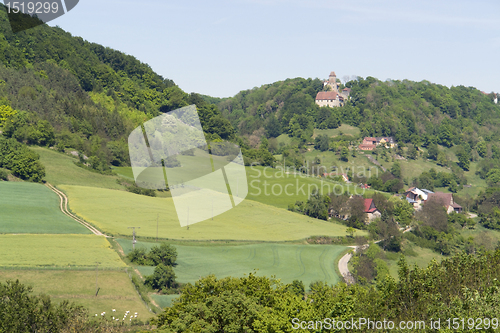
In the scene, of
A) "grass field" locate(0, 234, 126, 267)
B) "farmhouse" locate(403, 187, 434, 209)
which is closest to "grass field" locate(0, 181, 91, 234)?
"grass field" locate(0, 234, 126, 267)

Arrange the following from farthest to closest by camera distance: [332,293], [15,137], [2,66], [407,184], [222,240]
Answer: [407,184], [2,66], [15,137], [222,240], [332,293]

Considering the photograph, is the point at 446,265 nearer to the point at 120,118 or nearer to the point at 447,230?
the point at 447,230

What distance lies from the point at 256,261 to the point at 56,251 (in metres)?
22.8

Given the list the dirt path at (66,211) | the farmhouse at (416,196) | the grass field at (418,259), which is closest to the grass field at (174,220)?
the dirt path at (66,211)

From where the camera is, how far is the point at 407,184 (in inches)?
6339

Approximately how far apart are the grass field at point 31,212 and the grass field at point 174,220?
297cm

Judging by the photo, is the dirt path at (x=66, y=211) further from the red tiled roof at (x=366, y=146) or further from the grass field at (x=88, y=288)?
the red tiled roof at (x=366, y=146)

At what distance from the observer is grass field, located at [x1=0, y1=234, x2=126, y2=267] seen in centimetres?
4181

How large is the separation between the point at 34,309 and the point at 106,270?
630 inches

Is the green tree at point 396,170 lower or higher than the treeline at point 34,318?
lower

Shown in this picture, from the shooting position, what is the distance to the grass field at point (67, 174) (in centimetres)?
7812

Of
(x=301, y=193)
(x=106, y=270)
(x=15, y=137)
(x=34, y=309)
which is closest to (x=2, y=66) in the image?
(x=15, y=137)

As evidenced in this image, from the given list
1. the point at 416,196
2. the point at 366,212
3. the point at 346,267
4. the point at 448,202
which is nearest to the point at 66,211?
the point at 346,267

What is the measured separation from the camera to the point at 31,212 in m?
58.4
